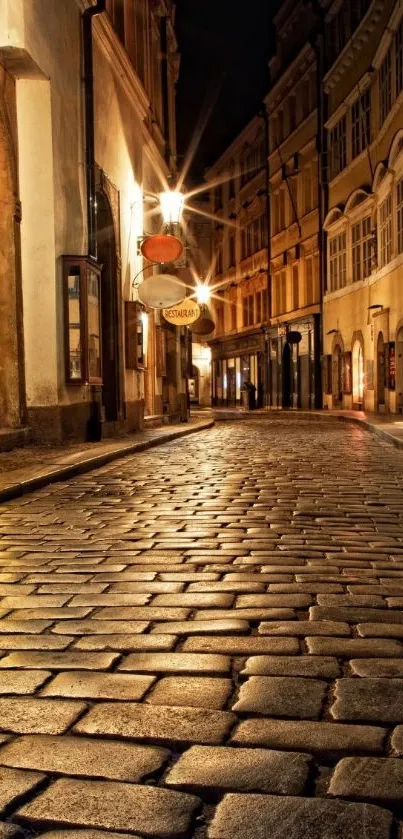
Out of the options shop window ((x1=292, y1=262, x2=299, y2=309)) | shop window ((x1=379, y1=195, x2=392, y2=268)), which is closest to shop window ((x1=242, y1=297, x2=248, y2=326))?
shop window ((x1=292, y1=262, x2=299, y2=309))

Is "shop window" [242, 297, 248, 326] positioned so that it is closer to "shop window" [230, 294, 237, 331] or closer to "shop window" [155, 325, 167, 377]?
"shop window" [230, 294, 237, 331]

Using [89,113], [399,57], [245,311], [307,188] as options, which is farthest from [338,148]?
[89,113]

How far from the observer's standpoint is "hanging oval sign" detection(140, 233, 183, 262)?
67.0 ft

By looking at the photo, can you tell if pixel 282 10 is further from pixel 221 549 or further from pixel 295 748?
pixel 295 748

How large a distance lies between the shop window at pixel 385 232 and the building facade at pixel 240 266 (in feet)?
57.4

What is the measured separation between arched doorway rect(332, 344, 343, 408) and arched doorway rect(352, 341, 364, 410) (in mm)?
1900

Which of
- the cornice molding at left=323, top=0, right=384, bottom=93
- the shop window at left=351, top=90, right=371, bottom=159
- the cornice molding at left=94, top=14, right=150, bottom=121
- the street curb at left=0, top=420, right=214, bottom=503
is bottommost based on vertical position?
the street curb at left=0, top=420, right=214, bottom=503

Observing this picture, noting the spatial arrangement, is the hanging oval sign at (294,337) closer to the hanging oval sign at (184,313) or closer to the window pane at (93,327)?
the hanging oval sign at (184,313)

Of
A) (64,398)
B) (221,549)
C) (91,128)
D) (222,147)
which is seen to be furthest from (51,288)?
(222,147)

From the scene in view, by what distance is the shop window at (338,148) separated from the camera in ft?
115

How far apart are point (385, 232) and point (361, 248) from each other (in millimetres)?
3882

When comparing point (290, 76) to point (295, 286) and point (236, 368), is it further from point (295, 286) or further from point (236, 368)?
point (236, 368)

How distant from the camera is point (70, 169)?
15.6 metres

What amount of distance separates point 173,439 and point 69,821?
16774 millimetres
